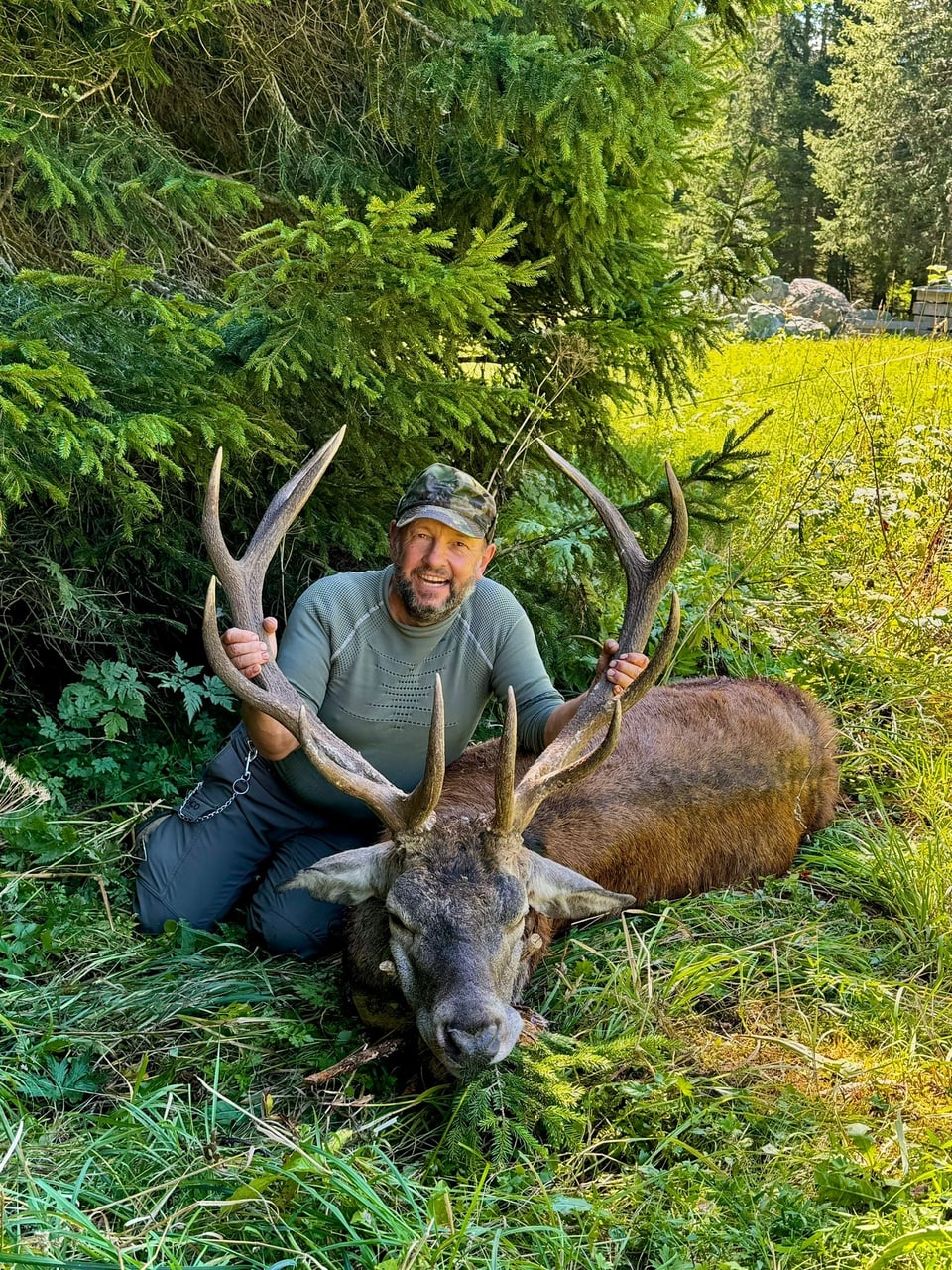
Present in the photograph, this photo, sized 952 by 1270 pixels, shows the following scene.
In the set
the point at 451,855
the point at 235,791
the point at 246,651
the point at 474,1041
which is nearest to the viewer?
the point at 474,1041

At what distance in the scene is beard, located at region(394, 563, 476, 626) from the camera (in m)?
4.10

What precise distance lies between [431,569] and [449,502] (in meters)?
0.26

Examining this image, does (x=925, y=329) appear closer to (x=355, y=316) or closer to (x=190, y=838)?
(x=355, y=316)


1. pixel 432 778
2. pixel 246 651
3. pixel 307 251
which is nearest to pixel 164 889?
pixel 246 651

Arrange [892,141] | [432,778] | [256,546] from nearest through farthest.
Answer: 1. [432,778]
2. [256,546]
3. [892,141]

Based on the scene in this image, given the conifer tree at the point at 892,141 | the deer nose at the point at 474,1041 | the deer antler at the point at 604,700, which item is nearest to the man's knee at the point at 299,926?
the deer antler at the point at 604,700

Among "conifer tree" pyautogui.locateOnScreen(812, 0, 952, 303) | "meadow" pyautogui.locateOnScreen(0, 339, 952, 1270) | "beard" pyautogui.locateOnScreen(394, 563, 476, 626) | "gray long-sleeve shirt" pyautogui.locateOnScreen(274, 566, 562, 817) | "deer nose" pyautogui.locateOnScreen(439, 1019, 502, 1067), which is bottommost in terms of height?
"meadow" pyautogui.locateOnScreen(0, 339, 952, 1270)

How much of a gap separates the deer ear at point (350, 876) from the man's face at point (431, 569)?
0.93 metres

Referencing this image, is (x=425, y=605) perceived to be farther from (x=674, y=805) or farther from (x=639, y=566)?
(x=674, y=805)

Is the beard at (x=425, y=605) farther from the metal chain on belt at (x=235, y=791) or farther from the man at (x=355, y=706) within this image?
the metal chain on belt at (x=235, y=791)

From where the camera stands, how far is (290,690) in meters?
3.84

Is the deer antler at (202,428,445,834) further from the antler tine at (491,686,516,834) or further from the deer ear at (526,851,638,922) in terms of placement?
the deer ear at (526,851,638,922)

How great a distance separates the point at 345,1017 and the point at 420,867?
65cm

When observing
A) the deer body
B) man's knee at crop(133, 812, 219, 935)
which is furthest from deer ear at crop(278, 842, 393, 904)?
man's knee at crop(133, 812, 219, 935)
